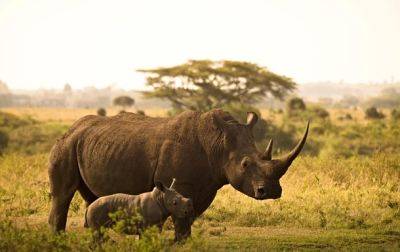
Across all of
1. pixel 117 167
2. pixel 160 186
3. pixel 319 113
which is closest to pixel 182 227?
pixel 160 186

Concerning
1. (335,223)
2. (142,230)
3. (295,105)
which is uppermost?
(142,230)

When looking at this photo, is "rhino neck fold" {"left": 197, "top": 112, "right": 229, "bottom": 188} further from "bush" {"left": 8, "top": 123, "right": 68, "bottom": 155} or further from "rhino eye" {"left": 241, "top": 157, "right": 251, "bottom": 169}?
"bush" {"left": 8, "top": 123, "right": 68, "bottom": 155}

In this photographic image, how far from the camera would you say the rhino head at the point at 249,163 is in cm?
958

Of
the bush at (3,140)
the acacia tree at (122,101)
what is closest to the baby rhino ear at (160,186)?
the bush at (3,140)

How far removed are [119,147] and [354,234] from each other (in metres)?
3.90

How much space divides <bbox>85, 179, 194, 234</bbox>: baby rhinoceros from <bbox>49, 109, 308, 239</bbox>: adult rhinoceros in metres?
0.42

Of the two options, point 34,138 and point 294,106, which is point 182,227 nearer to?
point 34,138

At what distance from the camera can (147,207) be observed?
9211mm

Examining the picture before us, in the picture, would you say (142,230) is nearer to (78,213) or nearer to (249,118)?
(249,118)

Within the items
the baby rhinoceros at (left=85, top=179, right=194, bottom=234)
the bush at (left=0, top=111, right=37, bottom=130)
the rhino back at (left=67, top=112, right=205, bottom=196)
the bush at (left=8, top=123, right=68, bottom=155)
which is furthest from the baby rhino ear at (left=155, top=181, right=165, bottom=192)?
the bush at (left=0, top=111, right=37, bottom=130)

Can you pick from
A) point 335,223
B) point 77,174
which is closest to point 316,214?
point 335,223

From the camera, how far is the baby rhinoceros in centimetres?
913

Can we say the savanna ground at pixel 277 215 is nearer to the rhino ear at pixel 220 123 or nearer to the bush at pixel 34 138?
the rhino ear at pixel 220 123

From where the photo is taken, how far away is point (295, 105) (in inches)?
2013
